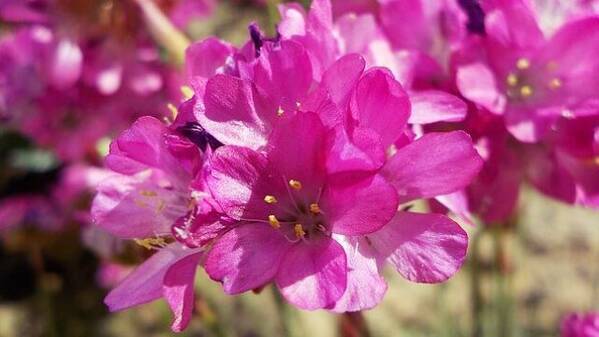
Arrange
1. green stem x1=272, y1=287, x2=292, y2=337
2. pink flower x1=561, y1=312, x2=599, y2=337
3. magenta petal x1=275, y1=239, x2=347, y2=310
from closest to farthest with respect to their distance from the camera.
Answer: magenta petal x1=275, y1=239, x2=347, y2=310 < pink flower x1=561, y1=312, x2=599, y2=337 < green stem x1=272, y1=287, x2=292, y2=337

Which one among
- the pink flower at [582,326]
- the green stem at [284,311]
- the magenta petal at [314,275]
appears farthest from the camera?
the green stem at [284,311]

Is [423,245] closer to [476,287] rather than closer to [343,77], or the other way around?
[343,77]

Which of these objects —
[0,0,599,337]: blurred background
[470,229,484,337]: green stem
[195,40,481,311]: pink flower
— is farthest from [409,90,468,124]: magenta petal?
[470,229,484,337]: green stem

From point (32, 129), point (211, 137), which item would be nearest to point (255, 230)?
point (211, 137)

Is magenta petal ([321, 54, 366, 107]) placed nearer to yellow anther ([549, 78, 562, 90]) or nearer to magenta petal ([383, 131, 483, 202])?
magenta petal ([383, 131, 483, 202])

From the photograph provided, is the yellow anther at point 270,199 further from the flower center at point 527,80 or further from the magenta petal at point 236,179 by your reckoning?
the flower center at point 527,80

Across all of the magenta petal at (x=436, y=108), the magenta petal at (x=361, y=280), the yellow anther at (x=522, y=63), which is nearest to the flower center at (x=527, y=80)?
the yellow anther at (x=522, y=63)

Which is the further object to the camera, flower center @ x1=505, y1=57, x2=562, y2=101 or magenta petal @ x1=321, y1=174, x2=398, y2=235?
flower center @ x1=505, y1=57, x2=562, y2=101
